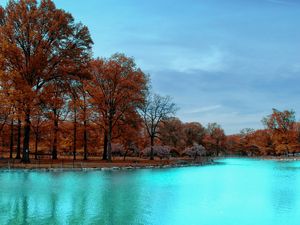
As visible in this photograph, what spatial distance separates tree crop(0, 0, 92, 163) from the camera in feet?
119

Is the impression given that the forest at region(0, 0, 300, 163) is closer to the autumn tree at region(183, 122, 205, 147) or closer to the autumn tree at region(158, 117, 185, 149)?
the autumn tree at region(158, 117, 185, 149)

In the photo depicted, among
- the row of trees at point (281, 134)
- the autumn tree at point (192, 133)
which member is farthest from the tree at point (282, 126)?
the autumn tree at point (192, 133)

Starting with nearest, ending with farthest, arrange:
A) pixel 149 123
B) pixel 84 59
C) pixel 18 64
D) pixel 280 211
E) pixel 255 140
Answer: pixel 280 211, pixel 18 64, pixel 84 59, pixel 149 123, pixel 255 140

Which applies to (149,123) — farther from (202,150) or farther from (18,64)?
(18,64)

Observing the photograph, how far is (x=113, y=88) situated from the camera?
49312 mm

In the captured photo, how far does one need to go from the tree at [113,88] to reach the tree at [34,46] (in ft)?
28.4

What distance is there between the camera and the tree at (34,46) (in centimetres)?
3634

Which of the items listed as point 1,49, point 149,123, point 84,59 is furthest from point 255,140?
point 1,49

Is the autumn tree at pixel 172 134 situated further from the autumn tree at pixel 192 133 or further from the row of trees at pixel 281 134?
the row of trees at pixel 281 134

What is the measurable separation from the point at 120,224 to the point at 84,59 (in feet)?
104

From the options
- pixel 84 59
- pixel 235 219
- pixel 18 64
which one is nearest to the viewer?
pixel 235 219

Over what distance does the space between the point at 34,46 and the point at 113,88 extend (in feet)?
46.5

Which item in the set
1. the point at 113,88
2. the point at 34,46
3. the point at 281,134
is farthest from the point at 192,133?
the point at 34,46

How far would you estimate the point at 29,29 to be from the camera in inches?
1463
